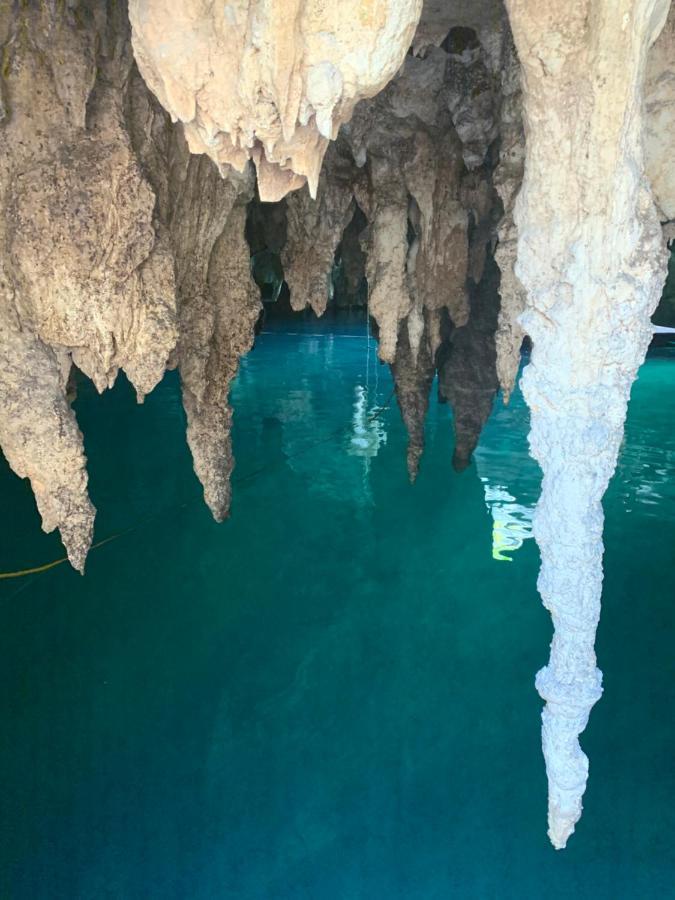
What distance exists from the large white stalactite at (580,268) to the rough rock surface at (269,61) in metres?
0.43

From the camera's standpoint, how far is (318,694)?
538 cm

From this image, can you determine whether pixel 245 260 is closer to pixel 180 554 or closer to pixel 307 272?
pixel 307 272

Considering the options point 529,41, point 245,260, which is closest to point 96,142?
point 245,260

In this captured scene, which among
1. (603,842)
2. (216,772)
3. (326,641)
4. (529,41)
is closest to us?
(529,41)

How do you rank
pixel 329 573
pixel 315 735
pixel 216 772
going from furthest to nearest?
pixel 329 573 < pixel 315 735 < pixel 216 772

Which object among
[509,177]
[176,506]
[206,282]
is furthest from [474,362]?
[176,506]

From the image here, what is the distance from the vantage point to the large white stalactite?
1991 mm

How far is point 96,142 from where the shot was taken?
9.78 ft

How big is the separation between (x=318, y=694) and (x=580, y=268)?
4.01m

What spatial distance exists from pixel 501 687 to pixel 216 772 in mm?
2003

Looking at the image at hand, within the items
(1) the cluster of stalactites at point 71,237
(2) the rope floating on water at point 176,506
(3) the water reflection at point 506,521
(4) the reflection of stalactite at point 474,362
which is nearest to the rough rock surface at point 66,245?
(1) the cluster of stalactites at point 71,237

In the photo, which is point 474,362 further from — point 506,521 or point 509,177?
point 509,177

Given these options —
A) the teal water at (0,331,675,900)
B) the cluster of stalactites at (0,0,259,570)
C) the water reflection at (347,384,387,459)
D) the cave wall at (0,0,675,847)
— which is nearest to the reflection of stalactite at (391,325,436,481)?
the cave wall at (0,0,675,847)

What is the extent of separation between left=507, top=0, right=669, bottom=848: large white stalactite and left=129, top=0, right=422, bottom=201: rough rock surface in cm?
43
